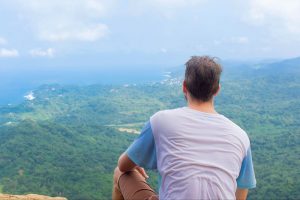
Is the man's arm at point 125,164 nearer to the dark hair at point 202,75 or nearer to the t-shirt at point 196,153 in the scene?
the t-shirt at point 196,153

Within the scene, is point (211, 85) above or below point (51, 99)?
above

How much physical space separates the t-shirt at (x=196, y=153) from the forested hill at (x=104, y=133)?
3726cm

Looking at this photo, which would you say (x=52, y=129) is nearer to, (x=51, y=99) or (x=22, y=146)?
(x=22, y=146)

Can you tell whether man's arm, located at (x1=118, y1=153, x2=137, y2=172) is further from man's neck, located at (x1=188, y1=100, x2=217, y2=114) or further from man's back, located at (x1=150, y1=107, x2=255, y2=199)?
man's neck, located at (x1=188, y1=100, x2=217, y2=114)

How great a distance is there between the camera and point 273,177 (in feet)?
151

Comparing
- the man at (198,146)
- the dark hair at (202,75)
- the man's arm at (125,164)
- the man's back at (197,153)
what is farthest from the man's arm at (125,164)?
the dark hair at (202,75)

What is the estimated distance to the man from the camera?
274cm

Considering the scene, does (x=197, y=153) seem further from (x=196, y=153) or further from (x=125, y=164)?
(x=125, y=164)

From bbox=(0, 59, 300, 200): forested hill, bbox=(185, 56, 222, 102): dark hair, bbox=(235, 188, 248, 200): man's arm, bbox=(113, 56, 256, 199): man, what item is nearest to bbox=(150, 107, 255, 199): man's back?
bbox=(113, 56, 256, 199): man

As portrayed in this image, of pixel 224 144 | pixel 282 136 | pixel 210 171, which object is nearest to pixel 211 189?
pixel 210 171

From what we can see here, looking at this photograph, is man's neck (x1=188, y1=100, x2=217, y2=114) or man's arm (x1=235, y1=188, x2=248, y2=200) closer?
man's neck (x1=188, y1=100, x2=217, y2=114)

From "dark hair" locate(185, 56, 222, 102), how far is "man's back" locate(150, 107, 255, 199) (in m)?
0.18

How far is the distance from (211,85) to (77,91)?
141834 mm

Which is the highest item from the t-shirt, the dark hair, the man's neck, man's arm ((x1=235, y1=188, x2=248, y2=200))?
the dark hair
